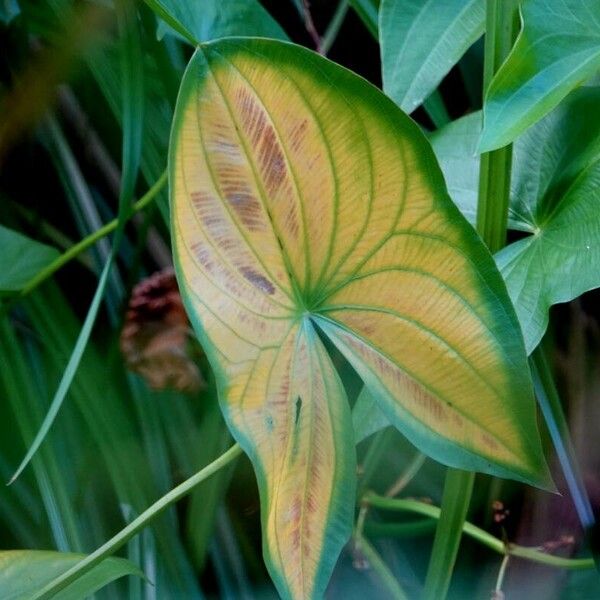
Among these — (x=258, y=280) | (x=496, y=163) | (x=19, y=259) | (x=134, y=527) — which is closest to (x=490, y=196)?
(x=496, y=163)

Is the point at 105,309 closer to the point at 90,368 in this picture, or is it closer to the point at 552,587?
the point at 90,368

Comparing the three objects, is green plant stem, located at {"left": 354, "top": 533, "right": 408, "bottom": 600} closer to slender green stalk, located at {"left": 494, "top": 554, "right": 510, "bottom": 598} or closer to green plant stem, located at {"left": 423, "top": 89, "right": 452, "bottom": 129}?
slender green stalk, located at {"left": 494, "top": 554, "right": 510, "bottom": 598}

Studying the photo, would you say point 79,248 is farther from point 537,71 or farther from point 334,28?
point 537,71

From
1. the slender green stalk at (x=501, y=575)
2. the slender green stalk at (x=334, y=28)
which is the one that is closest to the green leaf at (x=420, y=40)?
the slender green stalk at (x=334, y=28)

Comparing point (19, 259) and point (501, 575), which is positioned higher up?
point (19, 259)

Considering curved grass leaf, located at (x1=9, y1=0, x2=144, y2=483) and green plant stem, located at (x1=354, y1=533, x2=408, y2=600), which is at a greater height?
curved grass leaf, located at (x1=9, y1=0, x2=144, y2=483)

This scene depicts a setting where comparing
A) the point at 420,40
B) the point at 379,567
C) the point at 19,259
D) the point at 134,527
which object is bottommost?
the point at 379,567

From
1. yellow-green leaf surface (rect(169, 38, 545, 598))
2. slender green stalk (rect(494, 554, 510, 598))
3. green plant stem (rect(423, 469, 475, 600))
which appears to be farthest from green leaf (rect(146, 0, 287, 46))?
slender green stalk (rect(494, 554, 510, 598))
